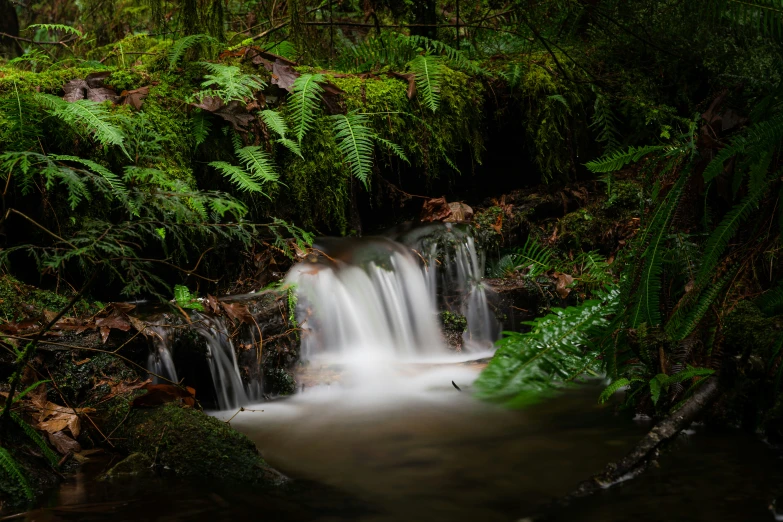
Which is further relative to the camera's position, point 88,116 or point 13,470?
point 88,116

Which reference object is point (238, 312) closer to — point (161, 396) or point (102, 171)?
point (161, 396)

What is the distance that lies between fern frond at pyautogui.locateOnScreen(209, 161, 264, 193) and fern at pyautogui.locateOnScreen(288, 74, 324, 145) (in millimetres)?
581

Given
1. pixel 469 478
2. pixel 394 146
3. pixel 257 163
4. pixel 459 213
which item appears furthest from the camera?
A: pixel 459 213

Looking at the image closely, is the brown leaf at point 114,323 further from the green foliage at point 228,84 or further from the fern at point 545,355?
the fern at point 545,355

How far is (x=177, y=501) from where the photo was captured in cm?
245

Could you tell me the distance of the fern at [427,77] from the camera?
593 cm

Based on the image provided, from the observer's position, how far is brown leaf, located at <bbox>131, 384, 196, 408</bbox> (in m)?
3.36

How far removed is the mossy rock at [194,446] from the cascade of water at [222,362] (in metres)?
0.96

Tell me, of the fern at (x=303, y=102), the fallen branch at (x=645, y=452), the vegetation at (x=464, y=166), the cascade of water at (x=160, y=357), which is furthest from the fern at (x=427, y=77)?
the fallen branch at (x=645, y=452)

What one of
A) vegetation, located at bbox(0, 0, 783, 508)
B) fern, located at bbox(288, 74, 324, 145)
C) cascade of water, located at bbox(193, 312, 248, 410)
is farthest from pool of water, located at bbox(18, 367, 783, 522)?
fern, located at bbox(288, 74, 324, 145)

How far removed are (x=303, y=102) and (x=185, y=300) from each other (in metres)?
2.05

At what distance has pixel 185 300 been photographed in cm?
429

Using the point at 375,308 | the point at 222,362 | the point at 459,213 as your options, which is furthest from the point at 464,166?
the point at 222,362

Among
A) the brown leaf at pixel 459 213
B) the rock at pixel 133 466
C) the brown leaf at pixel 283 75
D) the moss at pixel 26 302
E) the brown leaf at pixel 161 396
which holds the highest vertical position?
the brown leaf at pixel 283 75
